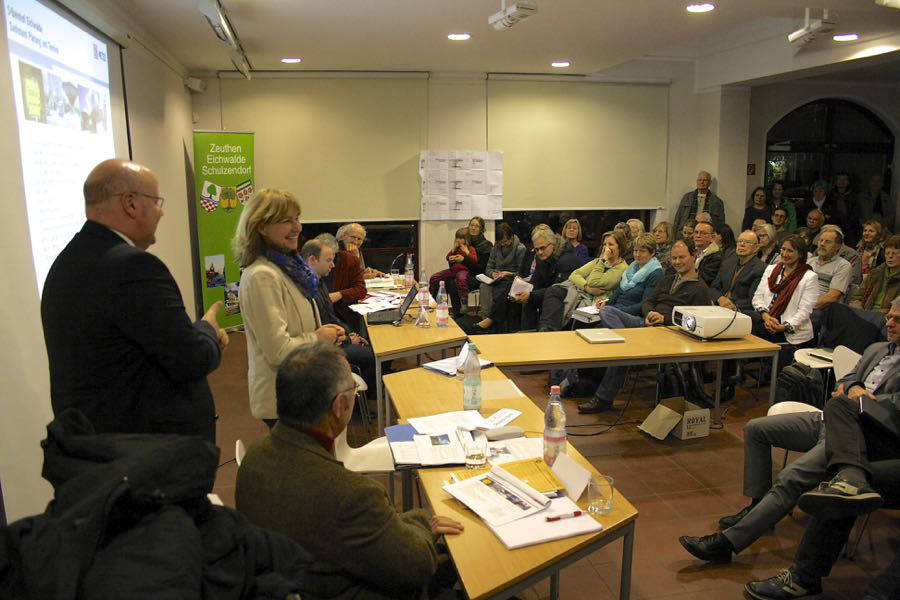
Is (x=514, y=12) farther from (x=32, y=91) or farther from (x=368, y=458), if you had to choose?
(x=368, y=458)

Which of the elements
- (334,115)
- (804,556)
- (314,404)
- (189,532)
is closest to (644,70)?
(334,115)

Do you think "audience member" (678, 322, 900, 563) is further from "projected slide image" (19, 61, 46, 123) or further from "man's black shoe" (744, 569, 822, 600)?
"projected slide image" (19, 61, 46, 123)

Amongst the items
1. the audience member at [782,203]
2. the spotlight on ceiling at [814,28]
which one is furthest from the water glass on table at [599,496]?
the audience member at [782,203]

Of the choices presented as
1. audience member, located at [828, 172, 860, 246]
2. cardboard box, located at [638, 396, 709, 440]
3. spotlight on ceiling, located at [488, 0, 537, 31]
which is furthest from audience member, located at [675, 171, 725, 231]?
spotlight on ceiling, located at [488, 0, 537, 31]

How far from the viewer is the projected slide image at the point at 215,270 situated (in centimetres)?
716

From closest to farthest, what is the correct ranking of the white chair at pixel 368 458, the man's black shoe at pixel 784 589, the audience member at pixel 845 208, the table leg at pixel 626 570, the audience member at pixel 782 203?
1. the table leg at pixel 626 570
2. the white chair at pixel 368 458
3. the man's black shoe at pixel 784 589
4. the audience member at pixel 782 203
5. the audience member at pixel 845 208

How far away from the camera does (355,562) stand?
5.00ft

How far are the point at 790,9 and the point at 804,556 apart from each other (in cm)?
419

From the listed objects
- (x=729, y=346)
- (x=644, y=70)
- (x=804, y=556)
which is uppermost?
(x=644, y=70)

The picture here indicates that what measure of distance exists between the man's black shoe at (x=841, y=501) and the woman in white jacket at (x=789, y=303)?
2302 millimetres

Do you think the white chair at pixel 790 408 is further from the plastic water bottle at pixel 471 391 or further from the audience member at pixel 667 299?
the plastic water bottle at pixel 471 391

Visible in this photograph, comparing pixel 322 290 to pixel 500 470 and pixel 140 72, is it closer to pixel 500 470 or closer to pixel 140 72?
pixel 500 470

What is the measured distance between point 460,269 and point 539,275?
1359 mm

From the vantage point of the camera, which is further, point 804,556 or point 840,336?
point 840,336
